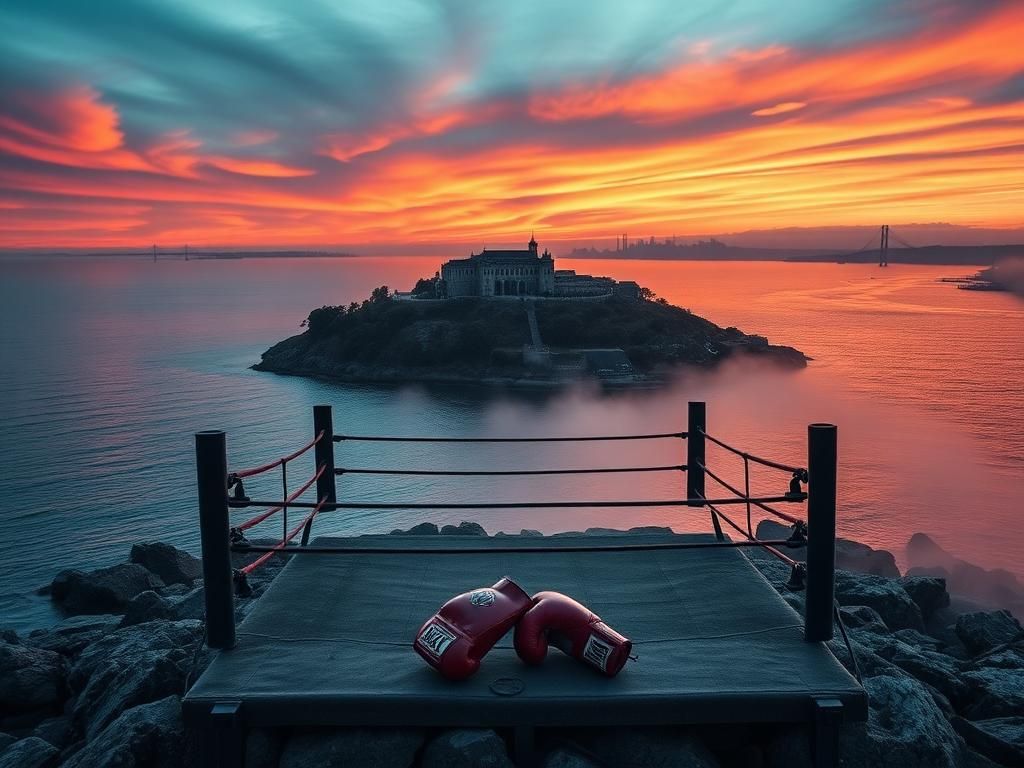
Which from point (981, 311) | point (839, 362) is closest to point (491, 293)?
point (839, 362)

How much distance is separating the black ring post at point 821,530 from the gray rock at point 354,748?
3.13 m

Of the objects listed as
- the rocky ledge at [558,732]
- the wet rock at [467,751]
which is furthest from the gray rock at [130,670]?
the wet rock at [467,751]

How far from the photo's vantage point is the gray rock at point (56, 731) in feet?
23.5

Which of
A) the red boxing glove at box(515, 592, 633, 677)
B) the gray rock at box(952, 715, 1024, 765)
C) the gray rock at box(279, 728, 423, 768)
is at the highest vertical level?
the red boxing glove at box(515, 592, 633, 677)

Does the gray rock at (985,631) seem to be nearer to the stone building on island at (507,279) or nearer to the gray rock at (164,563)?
the gray rock at (164,563)

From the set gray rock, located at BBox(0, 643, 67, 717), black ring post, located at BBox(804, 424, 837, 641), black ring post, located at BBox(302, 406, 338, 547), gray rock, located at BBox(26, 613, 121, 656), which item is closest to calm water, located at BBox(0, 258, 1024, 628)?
gray rock, located at BBox(26, 613, 121, 656)

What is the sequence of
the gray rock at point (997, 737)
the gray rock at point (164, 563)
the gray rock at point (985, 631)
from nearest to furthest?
the gray rock at point (997, 737), the gray rock at point (985, 631), the gray rock at point (164, 563)

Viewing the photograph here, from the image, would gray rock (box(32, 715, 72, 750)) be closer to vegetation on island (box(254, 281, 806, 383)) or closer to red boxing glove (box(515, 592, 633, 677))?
red boxing glove (box(515, 592, 633, 677))

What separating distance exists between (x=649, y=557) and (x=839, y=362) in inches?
4574

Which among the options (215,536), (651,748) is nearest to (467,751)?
(651,748)

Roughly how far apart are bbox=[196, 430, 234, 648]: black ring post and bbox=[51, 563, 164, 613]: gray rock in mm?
16766

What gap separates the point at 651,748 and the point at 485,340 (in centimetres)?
10069

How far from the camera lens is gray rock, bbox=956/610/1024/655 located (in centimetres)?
1057

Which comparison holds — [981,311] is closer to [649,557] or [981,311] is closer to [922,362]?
[922,362]
